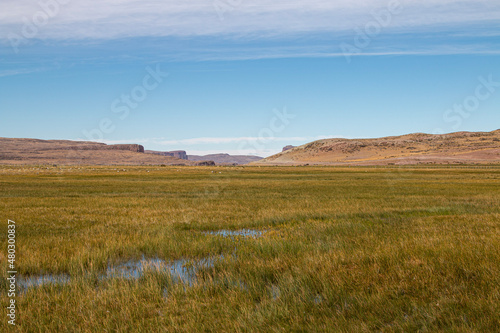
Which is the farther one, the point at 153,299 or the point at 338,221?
the point at 338,221

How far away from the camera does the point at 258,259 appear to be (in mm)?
10094

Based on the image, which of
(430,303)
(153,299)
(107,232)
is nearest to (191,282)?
(153,299)

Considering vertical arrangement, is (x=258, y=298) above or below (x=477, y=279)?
below

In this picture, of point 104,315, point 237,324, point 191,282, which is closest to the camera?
point 237,324

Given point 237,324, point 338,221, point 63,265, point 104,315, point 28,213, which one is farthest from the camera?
point 28,213

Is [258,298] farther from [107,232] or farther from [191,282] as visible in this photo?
[107,232]

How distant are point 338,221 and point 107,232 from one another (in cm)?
1057

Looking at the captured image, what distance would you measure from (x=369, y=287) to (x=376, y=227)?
8.18 m

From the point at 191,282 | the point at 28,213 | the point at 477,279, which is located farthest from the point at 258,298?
the point at 28,213

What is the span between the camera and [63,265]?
10.1 metres

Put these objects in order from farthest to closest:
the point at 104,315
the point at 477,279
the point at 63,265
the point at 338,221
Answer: the point at 338,221, the point at 63,265, the point at 477,279, the point at 104,315

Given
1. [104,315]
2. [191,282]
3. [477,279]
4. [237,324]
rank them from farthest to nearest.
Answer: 1. [191,282]
2. [477,279]
3. [104,315]
4. [237,324]

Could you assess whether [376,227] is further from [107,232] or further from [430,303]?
[107,232]

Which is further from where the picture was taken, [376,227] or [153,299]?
[376,227]
